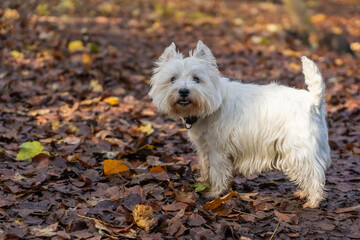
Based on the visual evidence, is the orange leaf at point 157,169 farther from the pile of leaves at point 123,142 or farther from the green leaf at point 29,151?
the green leaf at point 29,151

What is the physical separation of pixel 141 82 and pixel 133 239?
17.3 ft

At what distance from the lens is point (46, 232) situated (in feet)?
11.0

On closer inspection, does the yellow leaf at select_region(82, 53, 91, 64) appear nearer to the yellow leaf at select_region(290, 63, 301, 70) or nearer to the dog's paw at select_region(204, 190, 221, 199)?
the yellow leaf at select_region(290, 63, 301, 70)

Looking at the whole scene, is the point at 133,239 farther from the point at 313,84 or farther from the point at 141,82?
the point at 141,82

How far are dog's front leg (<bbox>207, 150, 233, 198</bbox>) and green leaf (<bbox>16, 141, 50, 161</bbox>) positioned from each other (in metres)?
1.71

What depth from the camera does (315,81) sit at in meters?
4.27

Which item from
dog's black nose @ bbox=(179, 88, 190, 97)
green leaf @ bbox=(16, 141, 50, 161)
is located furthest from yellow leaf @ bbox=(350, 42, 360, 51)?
green leaf @ bbox=(16, 141, 50, 161)

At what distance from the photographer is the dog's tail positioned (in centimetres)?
426

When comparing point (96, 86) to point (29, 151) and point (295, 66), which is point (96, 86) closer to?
point (29, 151)

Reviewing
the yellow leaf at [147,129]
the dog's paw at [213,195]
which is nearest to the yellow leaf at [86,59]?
the yellow leaf at [147,129]

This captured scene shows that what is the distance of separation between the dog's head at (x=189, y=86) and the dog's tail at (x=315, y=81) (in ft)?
2.69

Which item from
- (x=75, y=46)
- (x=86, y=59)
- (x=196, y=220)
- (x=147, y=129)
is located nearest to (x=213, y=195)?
(x=196, y=220)

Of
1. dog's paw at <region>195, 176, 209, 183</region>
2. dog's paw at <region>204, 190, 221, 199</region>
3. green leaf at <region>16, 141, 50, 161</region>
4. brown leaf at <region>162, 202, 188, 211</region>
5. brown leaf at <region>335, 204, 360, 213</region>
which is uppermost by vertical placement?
green leaf at <region>16, 141, 50, 161</region>

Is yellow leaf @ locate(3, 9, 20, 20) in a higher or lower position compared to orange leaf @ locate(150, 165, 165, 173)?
higher
